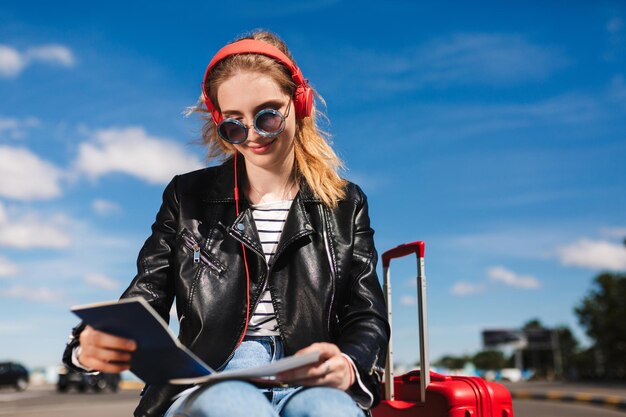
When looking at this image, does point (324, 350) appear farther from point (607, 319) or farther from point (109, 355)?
point (607, 319)

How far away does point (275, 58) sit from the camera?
7.66 ft

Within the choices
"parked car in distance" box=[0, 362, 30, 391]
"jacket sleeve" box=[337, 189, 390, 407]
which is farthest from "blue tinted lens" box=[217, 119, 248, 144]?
"parked car in distance" box=[0, 362, 30, 391]

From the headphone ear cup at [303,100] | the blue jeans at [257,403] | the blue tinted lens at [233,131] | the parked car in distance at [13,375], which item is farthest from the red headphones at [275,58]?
the parked car in distance at [13,375]

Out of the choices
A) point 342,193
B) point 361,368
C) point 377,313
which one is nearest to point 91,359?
point 361,368

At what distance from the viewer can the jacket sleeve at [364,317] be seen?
2.03 metres

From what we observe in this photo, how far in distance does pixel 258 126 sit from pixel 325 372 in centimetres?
83

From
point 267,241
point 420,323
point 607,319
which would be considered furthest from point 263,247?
point 607,319

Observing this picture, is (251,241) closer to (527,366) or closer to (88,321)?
(88,321)

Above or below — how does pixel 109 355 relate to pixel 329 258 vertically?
below

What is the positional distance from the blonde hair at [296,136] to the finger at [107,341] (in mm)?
A: 906

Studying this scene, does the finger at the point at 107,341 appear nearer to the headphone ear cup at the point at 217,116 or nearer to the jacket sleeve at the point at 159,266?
the jacket sleeve at the point at 159,266

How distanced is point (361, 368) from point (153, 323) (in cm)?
68

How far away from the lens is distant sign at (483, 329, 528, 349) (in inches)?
3644

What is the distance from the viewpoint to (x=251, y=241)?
229 centimetres
